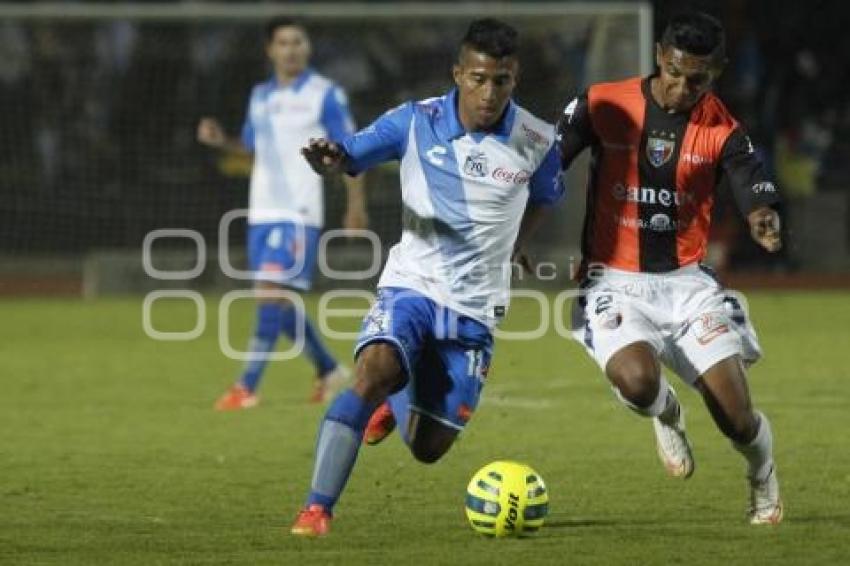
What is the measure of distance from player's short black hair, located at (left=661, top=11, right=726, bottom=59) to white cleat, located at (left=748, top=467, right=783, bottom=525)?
5.72 ft

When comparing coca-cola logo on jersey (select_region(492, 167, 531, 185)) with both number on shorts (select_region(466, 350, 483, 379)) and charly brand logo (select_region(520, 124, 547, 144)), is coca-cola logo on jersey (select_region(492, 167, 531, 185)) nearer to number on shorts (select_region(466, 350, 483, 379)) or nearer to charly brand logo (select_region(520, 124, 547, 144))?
charly brand logo (select_region(520, 124, 547, 144))

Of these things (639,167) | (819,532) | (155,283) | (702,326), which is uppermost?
(639,167)

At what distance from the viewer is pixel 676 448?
8859mm

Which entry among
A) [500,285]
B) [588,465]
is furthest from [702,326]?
[588,465]

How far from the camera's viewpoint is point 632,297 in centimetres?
848

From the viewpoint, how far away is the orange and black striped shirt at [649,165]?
8422mm

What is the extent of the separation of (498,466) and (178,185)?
14.7 metres

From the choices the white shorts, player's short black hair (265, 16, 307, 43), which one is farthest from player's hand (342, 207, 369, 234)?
the white shorts

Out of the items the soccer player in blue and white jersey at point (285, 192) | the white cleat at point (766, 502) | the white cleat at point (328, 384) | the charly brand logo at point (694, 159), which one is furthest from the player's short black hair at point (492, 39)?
the white cleat at point (328, 384)

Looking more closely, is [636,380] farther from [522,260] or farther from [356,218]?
[356,218]

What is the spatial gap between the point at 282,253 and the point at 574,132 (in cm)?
518

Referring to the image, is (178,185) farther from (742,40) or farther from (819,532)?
(819,532)

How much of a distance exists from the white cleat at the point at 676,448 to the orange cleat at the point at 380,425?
3.82ft

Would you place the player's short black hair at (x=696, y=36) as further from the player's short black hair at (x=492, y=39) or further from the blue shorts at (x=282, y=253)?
the blue shorts at (x=282, y=253)
